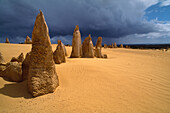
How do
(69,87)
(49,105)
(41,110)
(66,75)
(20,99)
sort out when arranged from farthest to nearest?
(66,75) → (69,87) → (20,99) → (49,105) → (41,110)

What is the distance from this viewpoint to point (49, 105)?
2.33m

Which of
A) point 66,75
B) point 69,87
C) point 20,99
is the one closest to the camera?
point 20,99

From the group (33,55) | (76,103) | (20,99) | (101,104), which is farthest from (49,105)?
(33,55)

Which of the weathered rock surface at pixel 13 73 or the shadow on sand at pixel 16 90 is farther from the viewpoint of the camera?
the weathered rock surface at pixel 13 73

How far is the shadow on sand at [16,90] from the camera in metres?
2.64

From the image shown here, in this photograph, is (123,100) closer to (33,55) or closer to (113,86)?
(113,86)

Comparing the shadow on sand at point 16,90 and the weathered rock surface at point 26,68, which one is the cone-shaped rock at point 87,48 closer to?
the weathered rock surface at point 26,68

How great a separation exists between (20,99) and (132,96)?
3064 millimetres

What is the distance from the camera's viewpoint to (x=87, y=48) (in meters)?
9.26

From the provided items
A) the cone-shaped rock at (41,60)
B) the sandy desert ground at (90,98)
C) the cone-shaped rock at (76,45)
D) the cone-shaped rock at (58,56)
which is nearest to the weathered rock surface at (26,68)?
the sandy desert ground at (90,98)

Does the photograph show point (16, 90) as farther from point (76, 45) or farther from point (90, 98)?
point (76, 45)

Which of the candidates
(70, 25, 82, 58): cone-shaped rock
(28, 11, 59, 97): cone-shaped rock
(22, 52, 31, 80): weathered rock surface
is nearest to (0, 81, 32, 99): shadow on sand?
(28, 11, 59, 97): cone-shaped rock

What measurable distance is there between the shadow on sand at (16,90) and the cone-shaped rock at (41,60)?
7.8 inches

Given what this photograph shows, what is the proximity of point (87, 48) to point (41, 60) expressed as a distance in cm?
656
